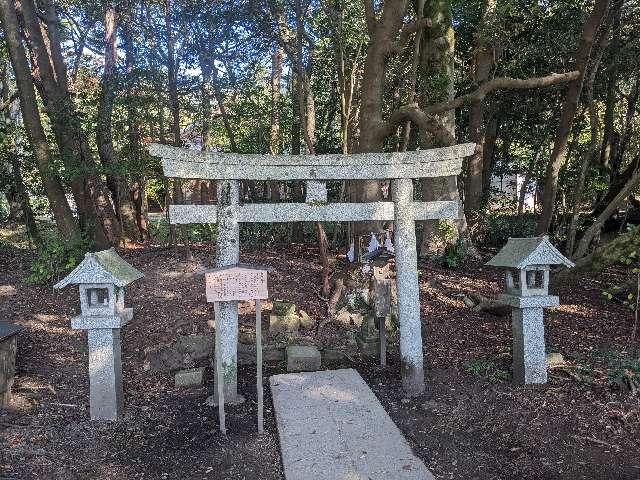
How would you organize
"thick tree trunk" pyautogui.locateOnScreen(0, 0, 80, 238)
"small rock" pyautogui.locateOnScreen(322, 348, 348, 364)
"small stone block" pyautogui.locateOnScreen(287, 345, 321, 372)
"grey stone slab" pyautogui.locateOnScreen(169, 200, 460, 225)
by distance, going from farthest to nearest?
"thick tree trunk" pyautogui.locateOnScreen(0, 0, 80, 238) → "small rock" pyautogui.locateOnScreen(322, 348, 348, 364) → "small stone block" pyautogui.locateOnScreen(287, 345, 321, 372) → "grey stone slab" pyautogui.locateOnScreen(169, 200, 460, 225)

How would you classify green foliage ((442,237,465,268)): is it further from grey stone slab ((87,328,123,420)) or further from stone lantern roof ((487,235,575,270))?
grey stone slab ((87,328,123,420))

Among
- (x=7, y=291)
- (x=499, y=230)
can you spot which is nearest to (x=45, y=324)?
(x=7, y=291)

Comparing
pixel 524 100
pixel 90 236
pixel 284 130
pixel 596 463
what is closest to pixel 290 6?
pixel 284 130

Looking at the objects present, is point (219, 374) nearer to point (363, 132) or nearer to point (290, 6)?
point (363, 132)

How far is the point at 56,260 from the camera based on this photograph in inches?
300

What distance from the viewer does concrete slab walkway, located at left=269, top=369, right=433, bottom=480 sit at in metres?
3.53

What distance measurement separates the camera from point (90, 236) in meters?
8.54

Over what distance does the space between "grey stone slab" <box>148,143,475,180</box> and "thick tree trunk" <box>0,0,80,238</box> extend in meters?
4.50

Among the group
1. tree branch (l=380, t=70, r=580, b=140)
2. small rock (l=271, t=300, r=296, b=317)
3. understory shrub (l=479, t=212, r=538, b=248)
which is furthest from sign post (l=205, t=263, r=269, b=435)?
understory shrub (l=479, t=212, r=538, b=248)

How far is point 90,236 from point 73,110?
2.27m

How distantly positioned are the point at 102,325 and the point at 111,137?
18.6 ft

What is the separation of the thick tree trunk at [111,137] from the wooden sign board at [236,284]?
15.9ft

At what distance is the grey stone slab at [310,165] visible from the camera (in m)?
4.54

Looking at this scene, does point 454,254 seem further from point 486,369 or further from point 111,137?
point 111,137
